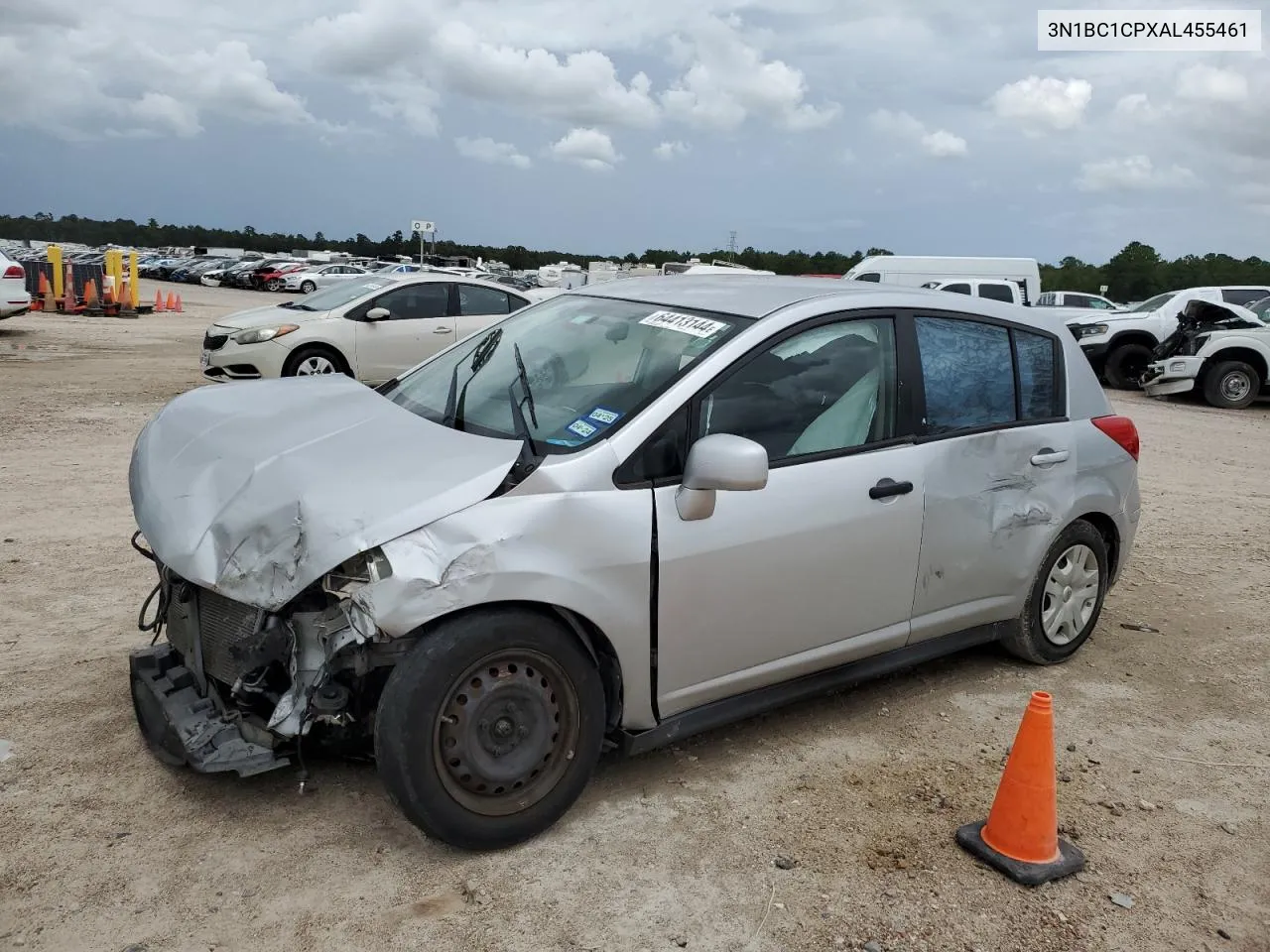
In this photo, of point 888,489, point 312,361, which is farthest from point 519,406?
point 312,361

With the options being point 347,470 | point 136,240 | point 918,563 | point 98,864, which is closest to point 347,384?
point 347,470

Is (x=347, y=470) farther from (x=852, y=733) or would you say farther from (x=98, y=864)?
(x=852, y=733)

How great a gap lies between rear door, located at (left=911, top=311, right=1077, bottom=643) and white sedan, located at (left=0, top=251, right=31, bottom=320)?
651 inches

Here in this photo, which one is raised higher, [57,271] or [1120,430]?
[57,271]

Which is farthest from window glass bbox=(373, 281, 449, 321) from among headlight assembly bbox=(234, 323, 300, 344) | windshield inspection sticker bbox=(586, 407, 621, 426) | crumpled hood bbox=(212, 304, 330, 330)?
windshield inspection sticker bbox=(586, 407, 621, 426)

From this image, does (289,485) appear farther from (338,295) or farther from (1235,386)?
(1235,386)

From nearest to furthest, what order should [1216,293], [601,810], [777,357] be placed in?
[601,810]
[777,357]
[1216,293]

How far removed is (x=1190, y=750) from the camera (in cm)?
417

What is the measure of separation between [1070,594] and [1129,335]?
1457 centimetres

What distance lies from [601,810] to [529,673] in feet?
2.14

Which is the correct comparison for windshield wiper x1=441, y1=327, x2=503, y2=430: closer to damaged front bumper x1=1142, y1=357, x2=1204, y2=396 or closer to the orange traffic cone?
the orange traffic cone

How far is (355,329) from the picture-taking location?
11680 millimetres

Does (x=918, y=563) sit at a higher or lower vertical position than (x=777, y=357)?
lower

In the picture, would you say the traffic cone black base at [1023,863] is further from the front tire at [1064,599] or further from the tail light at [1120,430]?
the tail light at [1120,430]
